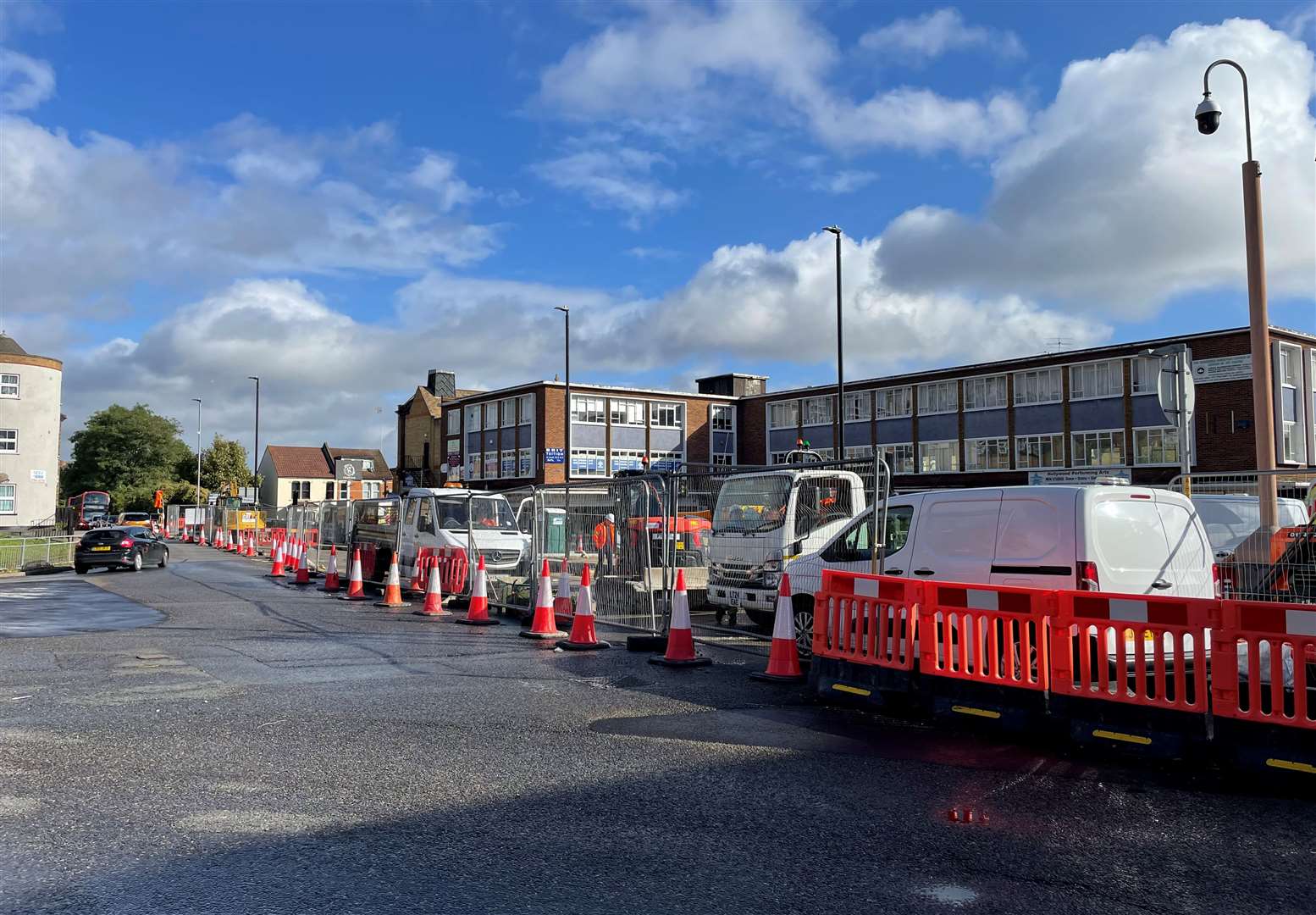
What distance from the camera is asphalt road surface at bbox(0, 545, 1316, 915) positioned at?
4.24 meters

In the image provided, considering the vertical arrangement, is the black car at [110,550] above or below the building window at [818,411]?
below

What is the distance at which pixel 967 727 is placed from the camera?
25.3ft

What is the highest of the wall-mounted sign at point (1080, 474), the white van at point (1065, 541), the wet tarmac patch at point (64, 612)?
the wall-mounted sign at point (1080, 474)

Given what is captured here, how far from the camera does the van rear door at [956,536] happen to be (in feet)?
29.8

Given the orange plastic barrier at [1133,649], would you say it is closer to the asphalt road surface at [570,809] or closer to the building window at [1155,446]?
the asphalt road surface at [570,809]

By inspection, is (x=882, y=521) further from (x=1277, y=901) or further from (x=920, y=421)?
(x=920, y=421)

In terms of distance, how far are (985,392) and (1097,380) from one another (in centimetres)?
592

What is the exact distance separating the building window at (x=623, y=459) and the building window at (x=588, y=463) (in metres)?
0.50

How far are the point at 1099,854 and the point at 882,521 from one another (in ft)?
18.5

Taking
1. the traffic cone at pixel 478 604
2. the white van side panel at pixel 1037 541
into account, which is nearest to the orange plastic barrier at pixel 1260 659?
the white van side panel at pixel 1037 541

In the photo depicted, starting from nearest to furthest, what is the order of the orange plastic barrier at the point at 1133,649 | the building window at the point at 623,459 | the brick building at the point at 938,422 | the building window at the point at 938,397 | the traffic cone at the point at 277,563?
1. the orange plastic barrier at the point at 1133,649
2. the traffic cone at the point at 277,563
3. the brick building at the point at 938,422
4. the building window at the point at 938,397
5. the building window at the point at 623,459

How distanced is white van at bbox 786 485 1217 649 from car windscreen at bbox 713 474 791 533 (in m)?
2.26

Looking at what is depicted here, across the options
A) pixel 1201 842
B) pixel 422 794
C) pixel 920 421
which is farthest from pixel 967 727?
pixel 920 421

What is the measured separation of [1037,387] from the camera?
50.2 metres
